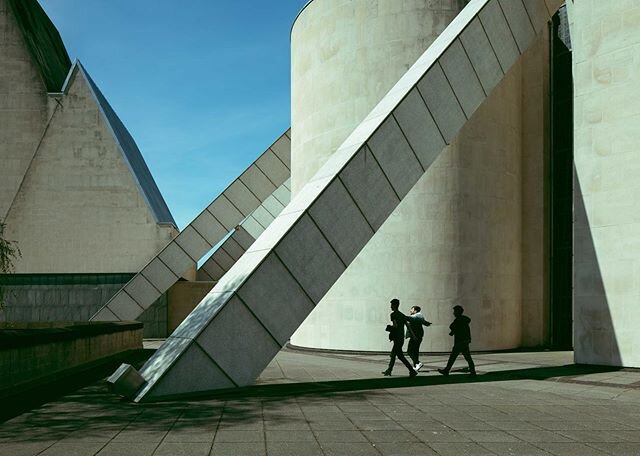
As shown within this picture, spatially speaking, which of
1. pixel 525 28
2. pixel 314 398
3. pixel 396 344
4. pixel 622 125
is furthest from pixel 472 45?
pixel 314 398

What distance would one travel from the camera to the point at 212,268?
42.1m

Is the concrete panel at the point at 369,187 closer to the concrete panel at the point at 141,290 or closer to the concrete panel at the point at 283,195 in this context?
the concrete panel at the point at 141,290

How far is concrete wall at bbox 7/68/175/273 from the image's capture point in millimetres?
34656

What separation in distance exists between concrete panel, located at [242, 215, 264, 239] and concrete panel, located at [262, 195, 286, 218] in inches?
51.0

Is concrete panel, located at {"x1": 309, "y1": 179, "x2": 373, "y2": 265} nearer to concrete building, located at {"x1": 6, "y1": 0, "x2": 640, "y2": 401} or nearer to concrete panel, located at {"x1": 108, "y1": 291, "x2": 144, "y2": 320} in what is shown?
concrete building, located at {"x1": 6, "y1": 0, "x2": 640, "y2": 401}

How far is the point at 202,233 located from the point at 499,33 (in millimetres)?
19806

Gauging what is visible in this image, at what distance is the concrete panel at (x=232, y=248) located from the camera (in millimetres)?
41625

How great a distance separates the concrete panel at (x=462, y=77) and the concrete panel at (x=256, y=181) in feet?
59.7

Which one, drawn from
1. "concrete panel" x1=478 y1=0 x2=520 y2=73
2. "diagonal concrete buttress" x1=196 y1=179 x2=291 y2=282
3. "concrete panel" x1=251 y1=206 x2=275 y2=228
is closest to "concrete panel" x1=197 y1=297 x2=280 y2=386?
"concrete panel" x1=478 y1=0 x2=520 y2=73

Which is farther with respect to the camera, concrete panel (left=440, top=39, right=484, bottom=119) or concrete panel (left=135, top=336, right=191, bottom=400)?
concrete panel (left=440, top=39, right=484, bottom=119)

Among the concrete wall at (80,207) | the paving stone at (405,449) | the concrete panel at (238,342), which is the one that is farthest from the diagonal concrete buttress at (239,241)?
the paving stone at (405,449)

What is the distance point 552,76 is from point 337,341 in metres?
12.4

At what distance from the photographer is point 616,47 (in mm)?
15719

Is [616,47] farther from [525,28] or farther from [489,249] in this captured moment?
[489,249]
